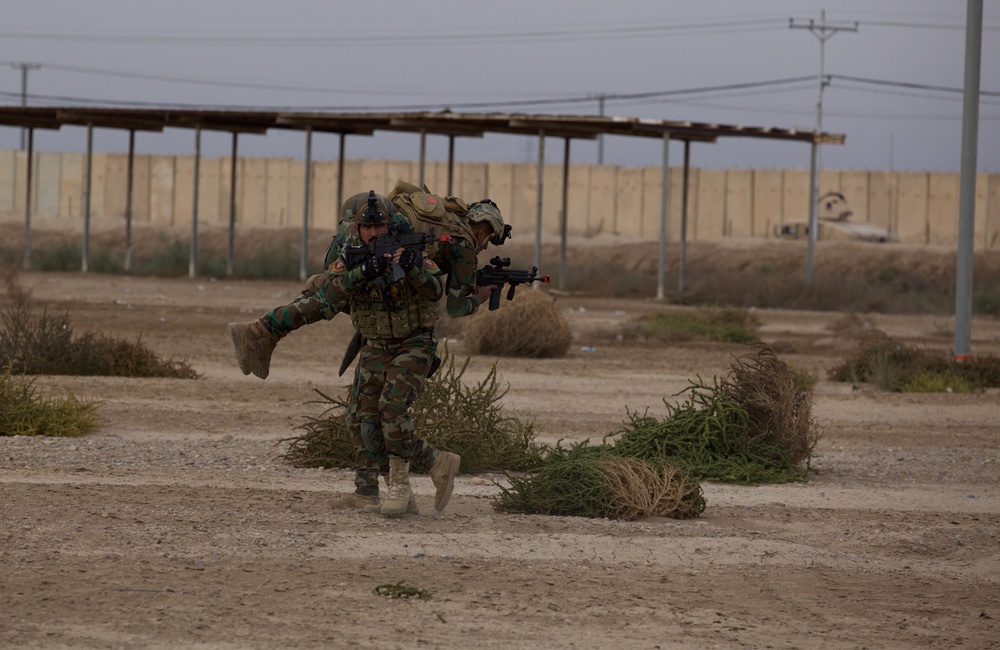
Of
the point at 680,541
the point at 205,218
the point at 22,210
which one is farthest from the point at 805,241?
the point at 680,541

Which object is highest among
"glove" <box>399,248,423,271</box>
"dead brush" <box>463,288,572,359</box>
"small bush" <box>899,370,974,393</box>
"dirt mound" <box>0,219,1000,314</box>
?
"dirt mound" <box>0,219,1000,314</box>

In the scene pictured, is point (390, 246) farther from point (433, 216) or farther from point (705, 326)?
point (705, 326)

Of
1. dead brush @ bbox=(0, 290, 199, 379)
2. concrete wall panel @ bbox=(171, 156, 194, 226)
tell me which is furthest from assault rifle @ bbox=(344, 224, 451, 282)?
concrete wall panel @ bbox=(171, 156, 194, 226)

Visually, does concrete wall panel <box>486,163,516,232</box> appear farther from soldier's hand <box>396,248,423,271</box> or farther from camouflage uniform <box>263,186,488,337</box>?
soldier's hand <box>396,248,423,271</box>

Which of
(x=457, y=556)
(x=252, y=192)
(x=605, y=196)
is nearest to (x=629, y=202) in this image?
(x=605, y=196)

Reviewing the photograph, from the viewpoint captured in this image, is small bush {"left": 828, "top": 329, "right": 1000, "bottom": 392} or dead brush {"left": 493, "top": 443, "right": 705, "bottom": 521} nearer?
dead brush {"left": 493, "top": 443, "right": 705, "bottom": 521}

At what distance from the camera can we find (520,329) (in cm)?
1961

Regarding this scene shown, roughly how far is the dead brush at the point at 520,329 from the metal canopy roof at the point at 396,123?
10314 millimetres

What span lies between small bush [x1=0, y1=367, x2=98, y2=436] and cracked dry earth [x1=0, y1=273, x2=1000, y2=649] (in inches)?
11.7

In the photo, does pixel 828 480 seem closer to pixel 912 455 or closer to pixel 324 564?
pixel 912 455

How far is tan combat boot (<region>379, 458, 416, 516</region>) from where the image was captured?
782cm

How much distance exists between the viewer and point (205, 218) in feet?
206

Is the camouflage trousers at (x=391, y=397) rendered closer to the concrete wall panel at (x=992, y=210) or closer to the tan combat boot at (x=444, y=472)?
the tan combat boot at (x=444, y=472)

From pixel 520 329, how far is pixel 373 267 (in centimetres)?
1246
